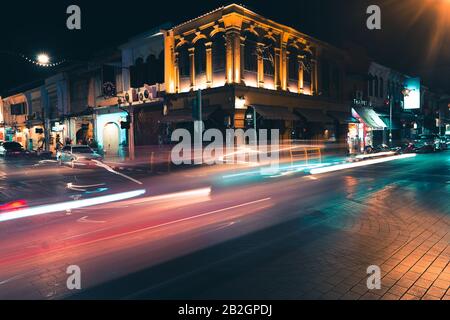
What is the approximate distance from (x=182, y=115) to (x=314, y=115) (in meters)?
11.8

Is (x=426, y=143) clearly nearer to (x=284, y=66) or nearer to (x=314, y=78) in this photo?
(x=314, y=78)

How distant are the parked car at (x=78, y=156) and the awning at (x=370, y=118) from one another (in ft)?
89.6

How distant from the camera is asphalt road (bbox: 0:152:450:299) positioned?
14.3 ft

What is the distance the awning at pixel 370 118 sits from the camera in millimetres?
36375

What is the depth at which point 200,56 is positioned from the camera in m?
25.4

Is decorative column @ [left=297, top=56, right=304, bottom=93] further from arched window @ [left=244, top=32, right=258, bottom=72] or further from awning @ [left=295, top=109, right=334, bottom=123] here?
arched window @ [left=244, top=32, right=258, bottom=72]

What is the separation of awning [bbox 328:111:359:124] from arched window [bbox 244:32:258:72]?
36.3 feet

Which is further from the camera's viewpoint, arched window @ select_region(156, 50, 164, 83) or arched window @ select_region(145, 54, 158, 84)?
arched window @ select_region(145, 54, 158, 84)

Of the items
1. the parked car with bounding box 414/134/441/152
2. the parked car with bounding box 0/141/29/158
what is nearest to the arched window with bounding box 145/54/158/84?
the parked car with bounding box 0/141/29/158

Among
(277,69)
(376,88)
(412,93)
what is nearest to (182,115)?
(277,69)

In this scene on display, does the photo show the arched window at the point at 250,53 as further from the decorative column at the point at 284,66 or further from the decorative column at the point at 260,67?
the decorative column at the point at 284,66

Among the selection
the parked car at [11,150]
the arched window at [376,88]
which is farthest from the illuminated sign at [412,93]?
the parked car at [11,150]

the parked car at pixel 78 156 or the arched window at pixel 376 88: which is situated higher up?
the arched window at pixel 376 88
